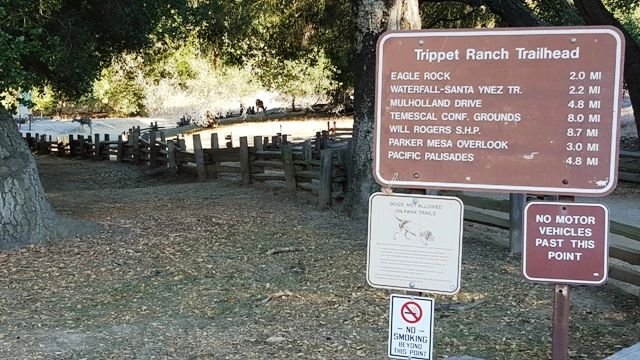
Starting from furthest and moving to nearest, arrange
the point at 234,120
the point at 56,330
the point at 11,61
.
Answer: the point at 234,120 < the point at 11,61 < the point at 56,330

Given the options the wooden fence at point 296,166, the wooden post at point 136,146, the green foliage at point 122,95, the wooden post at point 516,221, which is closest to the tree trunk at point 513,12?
the wooden fence at point 296,166

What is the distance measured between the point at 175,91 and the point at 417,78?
35151 millimetres

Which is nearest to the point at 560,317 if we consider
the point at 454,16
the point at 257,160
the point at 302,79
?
the point at 257,160

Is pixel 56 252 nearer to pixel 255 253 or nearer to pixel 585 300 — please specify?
pixel 255 253

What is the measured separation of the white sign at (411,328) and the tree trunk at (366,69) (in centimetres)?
629

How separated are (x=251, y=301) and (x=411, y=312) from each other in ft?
10.3

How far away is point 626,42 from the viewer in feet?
47.7

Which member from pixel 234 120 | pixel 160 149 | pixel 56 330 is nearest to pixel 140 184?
pixel 160 149

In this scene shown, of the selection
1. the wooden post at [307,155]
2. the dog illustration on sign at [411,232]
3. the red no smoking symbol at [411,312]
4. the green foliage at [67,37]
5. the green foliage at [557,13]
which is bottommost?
the red no smoking symbol at [411,312]

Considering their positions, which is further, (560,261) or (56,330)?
(56,330)

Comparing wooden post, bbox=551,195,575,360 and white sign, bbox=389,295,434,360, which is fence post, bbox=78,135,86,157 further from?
wooden post, bbox=551,195,575,360

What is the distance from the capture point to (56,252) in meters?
8.16

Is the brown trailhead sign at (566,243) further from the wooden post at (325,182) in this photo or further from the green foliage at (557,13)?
the green foliage at (557,13)

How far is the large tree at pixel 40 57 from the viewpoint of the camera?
27.3 ft
